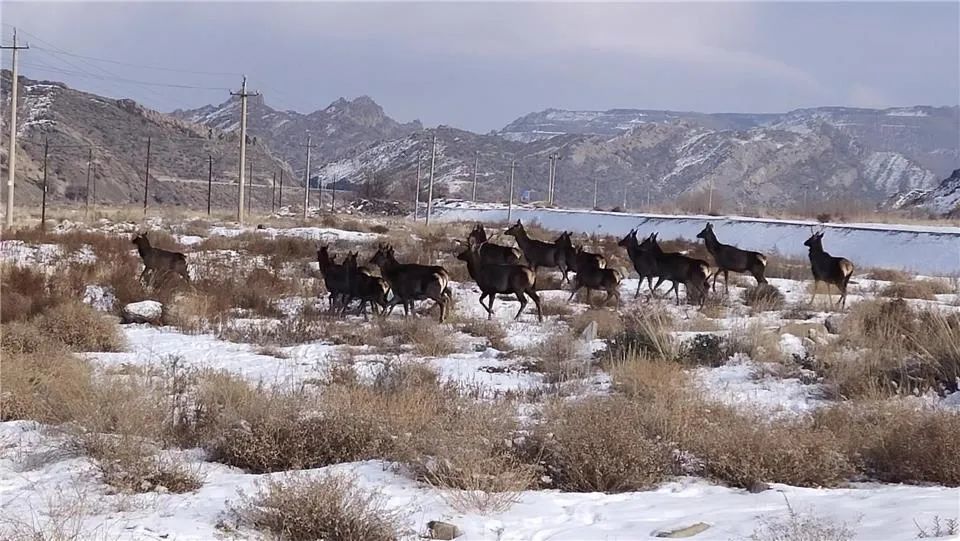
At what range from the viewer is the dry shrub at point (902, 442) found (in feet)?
24.8

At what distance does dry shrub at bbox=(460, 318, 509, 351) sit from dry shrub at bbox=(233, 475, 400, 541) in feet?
25.6

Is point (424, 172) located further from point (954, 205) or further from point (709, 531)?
point (709, 531)

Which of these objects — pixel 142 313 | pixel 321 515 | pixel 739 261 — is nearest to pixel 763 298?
pixel 739 261

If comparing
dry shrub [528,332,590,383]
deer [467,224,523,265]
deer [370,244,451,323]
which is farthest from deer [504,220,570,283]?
dry shrub [528,332,590,383]

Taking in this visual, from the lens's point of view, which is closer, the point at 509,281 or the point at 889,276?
the point at 509,281

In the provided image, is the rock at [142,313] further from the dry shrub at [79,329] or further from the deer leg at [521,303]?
the deer leg at [521,303]

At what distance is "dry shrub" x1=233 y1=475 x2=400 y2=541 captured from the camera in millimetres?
6098

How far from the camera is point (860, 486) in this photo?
300 inches

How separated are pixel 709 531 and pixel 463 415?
2.70 metres

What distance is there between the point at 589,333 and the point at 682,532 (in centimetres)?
807

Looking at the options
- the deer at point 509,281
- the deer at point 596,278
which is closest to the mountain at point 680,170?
the deer at point 596,278

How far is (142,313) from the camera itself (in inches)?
606

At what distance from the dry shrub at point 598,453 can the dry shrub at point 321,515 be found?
1.78 meters

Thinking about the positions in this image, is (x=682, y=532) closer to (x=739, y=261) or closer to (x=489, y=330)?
(x=489, y=330)
